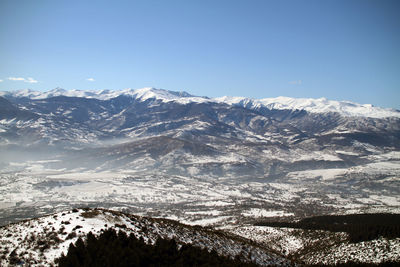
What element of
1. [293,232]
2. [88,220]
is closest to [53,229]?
[88,220]

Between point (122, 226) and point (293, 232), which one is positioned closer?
point (122, 226)

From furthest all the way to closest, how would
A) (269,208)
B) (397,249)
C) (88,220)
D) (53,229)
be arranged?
(269,208), (397,249), (88,220), (53,229)

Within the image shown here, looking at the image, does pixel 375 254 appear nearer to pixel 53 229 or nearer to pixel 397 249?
pixel 397 249

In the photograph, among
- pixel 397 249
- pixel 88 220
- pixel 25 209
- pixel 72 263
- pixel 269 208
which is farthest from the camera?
pixel 269 208

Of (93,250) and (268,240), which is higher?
(93,250)

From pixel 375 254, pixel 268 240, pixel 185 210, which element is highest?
pixel 375 254

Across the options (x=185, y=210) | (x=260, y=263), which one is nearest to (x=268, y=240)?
(x=260, y=263)
